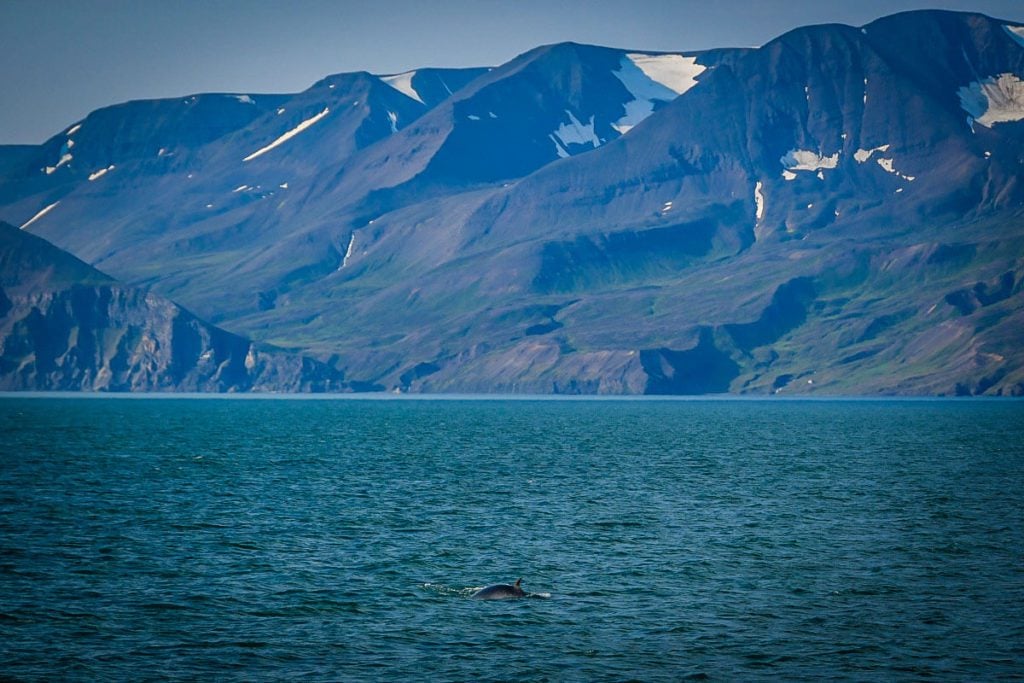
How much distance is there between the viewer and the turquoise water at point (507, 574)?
162 ft

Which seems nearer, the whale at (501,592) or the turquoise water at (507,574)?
the turquoise water at (507,574)

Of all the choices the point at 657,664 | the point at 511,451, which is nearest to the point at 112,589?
the point at 657,664

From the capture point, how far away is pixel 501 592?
60.2 m

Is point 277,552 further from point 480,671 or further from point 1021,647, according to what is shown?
point 1021,647

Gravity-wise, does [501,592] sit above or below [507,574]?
above

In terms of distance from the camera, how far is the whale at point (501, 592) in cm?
5991

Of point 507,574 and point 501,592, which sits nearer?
point 501,592

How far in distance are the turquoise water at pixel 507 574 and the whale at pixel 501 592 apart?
0.83m

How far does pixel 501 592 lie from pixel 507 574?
6229 mm

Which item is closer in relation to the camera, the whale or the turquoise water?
the turquoise water

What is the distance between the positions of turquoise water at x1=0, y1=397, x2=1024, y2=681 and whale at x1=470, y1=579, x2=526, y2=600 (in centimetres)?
83

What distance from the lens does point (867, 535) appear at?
80.2 meters

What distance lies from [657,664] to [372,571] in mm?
21399

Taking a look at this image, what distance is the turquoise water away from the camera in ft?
162
